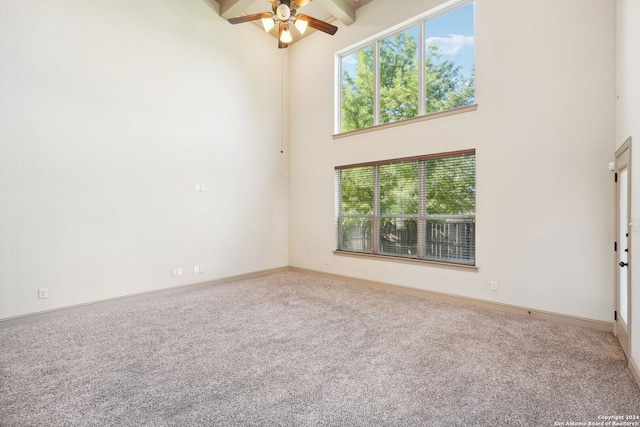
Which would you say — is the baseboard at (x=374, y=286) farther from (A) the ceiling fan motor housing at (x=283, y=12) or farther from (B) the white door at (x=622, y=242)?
(A) the ceiling fan motor housing at (x=283, y=12)

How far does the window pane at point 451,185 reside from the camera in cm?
421

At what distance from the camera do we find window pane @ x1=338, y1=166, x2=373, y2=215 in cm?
546

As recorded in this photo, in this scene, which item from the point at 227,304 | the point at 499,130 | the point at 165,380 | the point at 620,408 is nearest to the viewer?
the point at 620,408

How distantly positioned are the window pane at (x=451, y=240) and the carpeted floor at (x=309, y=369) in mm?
792

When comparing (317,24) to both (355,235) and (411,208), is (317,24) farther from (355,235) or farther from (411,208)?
(355,235)

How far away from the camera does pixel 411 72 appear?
492 centimetres

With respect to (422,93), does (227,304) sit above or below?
below

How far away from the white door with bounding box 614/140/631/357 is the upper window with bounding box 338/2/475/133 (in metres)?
1.93

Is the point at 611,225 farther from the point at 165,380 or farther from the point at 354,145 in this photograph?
the point at 165,380

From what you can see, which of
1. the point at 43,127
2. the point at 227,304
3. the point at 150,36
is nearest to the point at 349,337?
the point at 227,304

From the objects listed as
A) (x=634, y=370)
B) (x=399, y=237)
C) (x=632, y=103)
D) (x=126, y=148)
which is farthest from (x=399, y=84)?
(x=634, y=370)

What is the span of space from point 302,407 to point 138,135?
4.34m

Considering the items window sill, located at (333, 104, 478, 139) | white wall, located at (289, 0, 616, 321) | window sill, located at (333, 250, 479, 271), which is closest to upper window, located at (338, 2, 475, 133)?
window sill, located at (333, 104, 478, 139)

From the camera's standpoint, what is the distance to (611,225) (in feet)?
10.6
